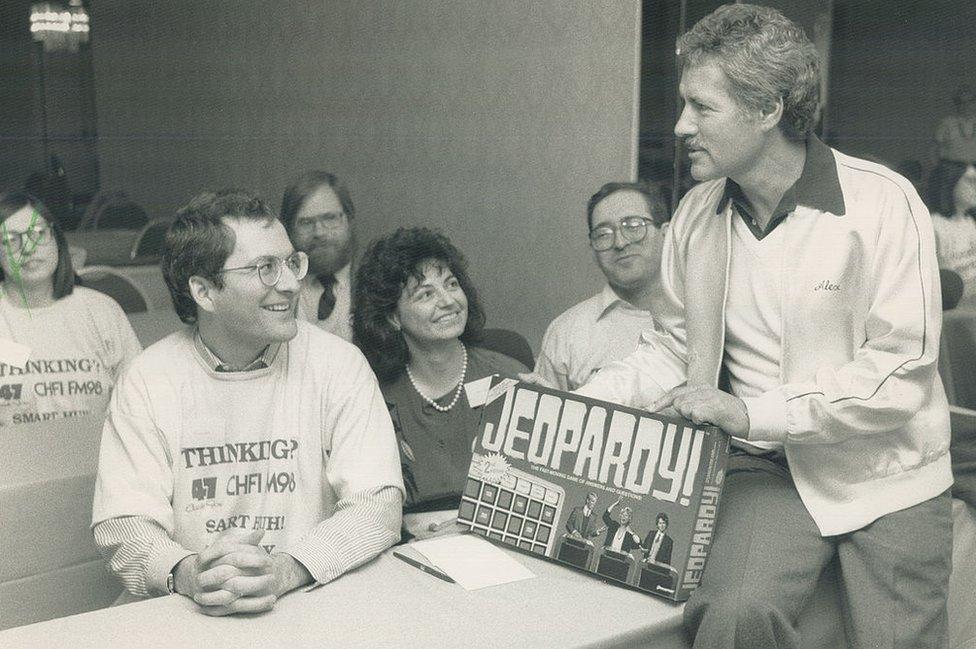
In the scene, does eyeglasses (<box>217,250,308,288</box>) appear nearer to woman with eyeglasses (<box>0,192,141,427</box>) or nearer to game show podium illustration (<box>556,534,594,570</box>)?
game show podium illustration (<box>556,534,594,570</box>)

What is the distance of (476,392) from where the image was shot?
2500 mm

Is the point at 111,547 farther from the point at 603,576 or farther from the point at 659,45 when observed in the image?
the point at 659,45

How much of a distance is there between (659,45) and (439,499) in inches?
76.8

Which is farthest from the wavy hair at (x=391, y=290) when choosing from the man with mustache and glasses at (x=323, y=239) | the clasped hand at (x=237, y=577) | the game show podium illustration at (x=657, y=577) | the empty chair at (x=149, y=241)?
the empty chair at (x=149, y=241)

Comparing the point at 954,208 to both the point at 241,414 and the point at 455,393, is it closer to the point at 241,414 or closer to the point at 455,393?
the point at 455,393

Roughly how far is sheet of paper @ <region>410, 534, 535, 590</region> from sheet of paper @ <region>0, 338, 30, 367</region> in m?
1.66

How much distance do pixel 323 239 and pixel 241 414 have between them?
4.73 feet

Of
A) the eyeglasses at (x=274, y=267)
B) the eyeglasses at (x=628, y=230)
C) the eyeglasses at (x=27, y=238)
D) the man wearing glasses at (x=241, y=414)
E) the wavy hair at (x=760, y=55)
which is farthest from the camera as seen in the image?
the eyeglasses at (x=628, y=230)

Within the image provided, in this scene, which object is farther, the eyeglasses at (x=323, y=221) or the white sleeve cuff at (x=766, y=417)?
the eyeglasses at (x=323, y=221)

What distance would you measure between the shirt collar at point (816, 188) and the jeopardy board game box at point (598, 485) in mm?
468

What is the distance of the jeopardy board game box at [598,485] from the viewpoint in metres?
1.60

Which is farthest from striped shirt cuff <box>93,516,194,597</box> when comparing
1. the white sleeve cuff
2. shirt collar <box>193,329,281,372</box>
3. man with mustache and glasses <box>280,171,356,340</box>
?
man with mustache and glasses <box>280,171,356,340</box>

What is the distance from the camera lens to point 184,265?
2.03 meters

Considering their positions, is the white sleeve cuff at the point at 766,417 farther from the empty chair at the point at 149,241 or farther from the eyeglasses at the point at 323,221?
the empty chair at the point at 149,241
